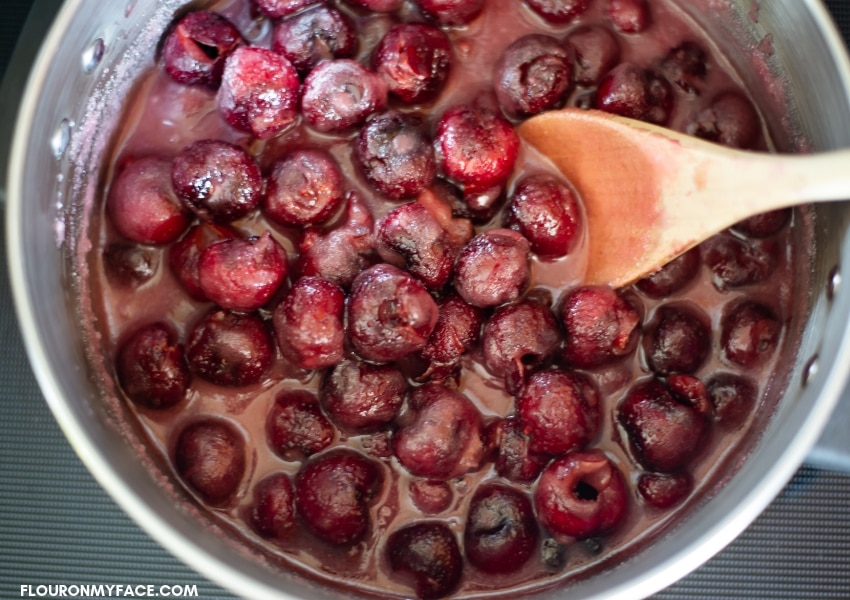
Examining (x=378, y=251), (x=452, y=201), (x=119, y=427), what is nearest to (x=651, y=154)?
(x=452, y=201)

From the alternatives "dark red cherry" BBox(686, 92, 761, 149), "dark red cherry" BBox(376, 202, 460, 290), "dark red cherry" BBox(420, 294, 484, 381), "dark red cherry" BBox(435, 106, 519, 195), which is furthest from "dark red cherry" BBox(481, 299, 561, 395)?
"dark red cherry" BBox(686, 92, 761, 149)

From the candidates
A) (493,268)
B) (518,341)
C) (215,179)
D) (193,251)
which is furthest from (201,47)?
(518,341)

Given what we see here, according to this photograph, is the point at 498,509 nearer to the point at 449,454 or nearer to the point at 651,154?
the point at 449,454

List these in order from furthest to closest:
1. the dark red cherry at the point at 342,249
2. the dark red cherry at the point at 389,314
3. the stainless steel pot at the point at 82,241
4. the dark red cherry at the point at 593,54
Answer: the dark red cherry at the point at 593,54
the dark red cherry at the point at 342,249
the dark red cherry at the point at 389,314
the stainless steel pot at the point at 82,241

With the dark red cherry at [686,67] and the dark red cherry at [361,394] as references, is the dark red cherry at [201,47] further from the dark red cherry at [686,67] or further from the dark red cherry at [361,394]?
the dark red cherry at [686,67]

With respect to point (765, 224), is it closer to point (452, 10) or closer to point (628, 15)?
point (628, 15)

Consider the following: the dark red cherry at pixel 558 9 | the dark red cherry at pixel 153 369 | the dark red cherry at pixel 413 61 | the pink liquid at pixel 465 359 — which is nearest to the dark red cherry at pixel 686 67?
the pink liquid at pixel 465 359
